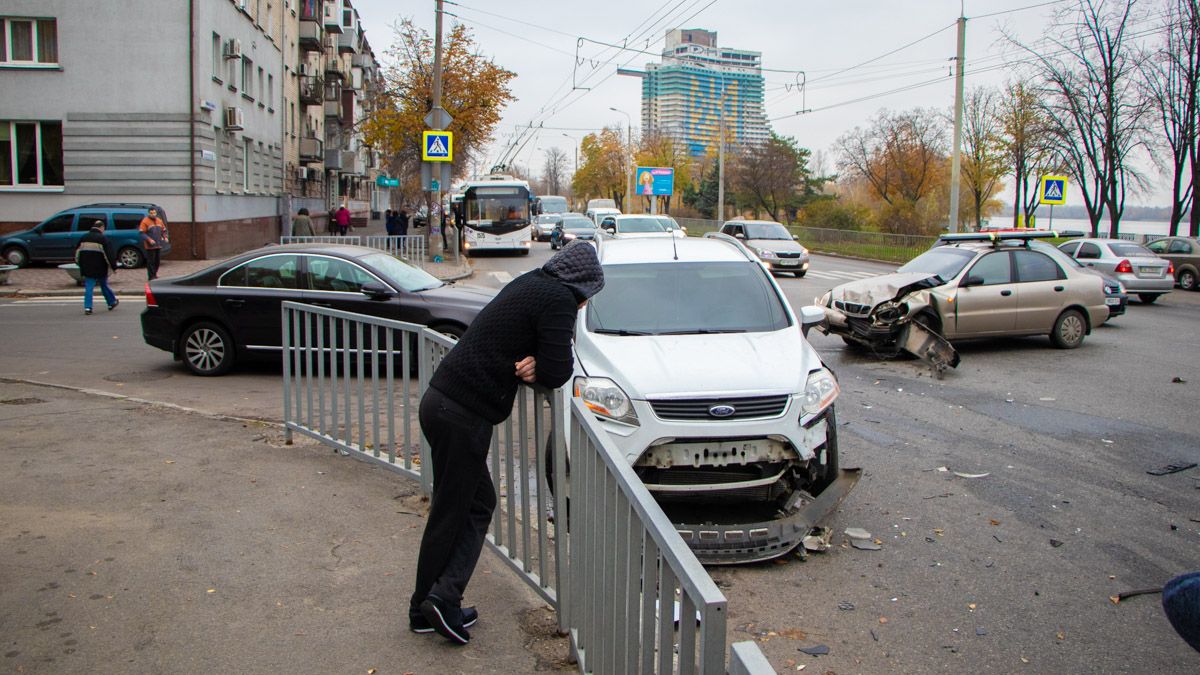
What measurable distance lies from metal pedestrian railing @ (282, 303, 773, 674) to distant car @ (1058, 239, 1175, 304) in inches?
775

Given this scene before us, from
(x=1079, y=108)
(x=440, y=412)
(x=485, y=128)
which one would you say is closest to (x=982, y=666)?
(x=440, y=412)

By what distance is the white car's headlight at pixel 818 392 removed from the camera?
20.0 feet

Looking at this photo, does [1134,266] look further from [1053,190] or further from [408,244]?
[408,244]

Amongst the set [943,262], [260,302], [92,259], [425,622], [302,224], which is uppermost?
[302,224]

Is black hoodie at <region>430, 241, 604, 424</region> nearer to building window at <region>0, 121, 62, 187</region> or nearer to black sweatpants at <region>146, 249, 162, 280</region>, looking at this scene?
black sweatpants at <region>146, 249, 162, 280</region>


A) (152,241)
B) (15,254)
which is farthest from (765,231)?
(15,254)

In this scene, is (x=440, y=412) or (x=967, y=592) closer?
(x=440, y=412)

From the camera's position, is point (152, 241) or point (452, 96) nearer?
point (152, 241)

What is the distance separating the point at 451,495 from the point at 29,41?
29530 millimetres

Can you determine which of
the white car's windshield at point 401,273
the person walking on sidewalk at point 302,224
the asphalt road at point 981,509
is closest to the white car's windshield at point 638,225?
the person walking on sidewalk at point 302,224

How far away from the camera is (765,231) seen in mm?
31109

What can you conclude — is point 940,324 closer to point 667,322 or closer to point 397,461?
point 667,322

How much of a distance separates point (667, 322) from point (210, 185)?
26091mm

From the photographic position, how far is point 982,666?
14.2 ft
